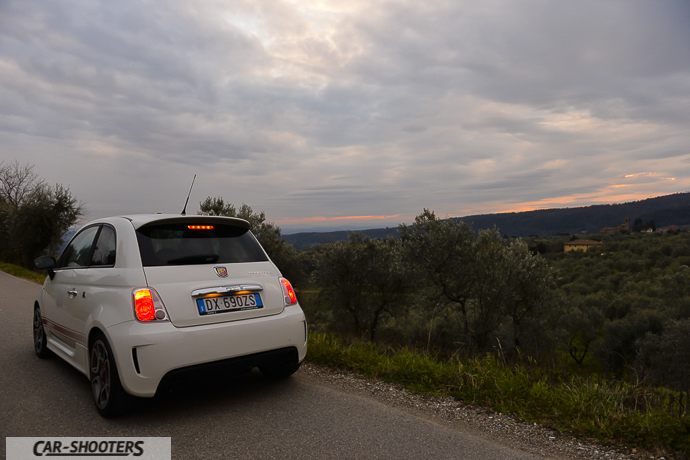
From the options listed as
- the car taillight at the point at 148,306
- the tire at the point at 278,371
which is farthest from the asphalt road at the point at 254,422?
the car taillight at the point at 148,306

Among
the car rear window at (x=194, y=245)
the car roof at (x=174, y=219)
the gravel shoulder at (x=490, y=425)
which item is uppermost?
the car roof at (x=174, y=219)

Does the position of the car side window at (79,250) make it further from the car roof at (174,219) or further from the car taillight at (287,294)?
the car taillight at (287,294)

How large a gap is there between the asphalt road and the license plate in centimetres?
92

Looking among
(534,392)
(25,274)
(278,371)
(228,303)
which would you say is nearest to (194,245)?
(228,303)

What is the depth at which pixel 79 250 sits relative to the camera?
468 cm

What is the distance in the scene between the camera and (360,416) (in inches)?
139

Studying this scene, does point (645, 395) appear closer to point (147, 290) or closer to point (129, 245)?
point (147, 290)

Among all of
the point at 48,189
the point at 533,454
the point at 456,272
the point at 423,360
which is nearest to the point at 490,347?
the point at 456,272

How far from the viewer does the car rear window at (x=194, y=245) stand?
144 inches

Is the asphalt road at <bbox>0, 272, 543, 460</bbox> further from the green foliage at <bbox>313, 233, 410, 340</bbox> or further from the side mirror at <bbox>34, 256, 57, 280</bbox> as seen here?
the green foliage at <bbox>313, 233, 410, 340</bbox>

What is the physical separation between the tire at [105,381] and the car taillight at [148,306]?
0.46 m

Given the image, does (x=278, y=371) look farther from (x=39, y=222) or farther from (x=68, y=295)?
(x=39, y=222)

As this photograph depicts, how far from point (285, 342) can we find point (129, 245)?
1.69 m

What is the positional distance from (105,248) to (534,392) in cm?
436
